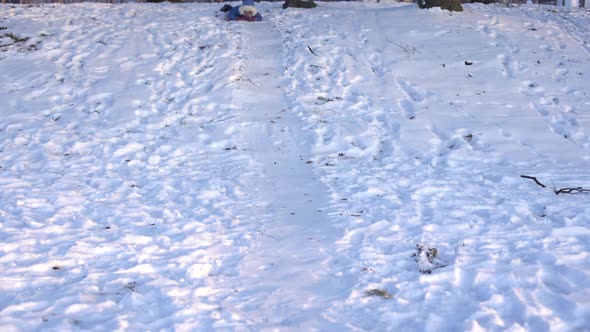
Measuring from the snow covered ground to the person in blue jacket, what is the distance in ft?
2.32

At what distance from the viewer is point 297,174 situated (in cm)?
609

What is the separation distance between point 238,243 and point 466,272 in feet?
Result: 5.72

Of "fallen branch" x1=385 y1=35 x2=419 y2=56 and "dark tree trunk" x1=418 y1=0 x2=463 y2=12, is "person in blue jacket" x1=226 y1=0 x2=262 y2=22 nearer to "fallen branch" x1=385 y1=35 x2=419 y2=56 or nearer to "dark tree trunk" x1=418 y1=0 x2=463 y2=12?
"fallen branch" x1=385 y1=35 x2=419 y2=56

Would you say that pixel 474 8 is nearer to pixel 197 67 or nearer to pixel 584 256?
pixel 197 67

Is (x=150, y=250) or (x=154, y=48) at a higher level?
(x=154, y=48)

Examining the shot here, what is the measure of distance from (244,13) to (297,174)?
7.04m

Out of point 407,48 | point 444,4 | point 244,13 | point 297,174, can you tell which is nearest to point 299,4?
point 244,13

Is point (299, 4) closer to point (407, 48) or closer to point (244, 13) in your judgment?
point (244, 13)

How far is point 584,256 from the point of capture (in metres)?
4.02

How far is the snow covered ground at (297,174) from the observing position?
145 inches

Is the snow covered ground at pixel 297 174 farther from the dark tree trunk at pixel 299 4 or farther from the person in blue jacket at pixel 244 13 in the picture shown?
the dark tree trunk at pixel 299 4

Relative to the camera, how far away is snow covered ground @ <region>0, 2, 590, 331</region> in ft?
12.1

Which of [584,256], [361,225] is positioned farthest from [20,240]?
[584,256]

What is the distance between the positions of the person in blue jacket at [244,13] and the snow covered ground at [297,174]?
0.71 m
